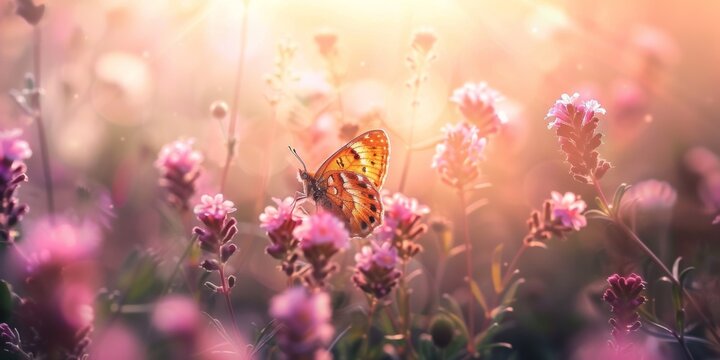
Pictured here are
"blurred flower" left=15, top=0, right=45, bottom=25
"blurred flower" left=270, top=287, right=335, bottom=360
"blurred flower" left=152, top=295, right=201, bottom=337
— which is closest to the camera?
"blurred flower" left=270, top=287, right=335, bottom=360

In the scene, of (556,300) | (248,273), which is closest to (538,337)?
(556,300)

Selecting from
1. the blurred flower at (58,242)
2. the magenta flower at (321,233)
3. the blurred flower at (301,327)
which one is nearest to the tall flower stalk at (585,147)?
the magenta flower at (321,233)

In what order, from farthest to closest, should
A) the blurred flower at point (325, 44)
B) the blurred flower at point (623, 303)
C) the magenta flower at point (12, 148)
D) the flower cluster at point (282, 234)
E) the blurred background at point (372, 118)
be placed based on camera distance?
the blurred background at point (372, 118) → the blurred flower at point (325, 44) → the magenta flower at point (12, 148) → the flower cluster at point (282, 234) → the blurred flower at point (623, 303)

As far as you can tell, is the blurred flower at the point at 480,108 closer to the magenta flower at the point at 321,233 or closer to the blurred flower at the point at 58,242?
the magenta flower at the point at 321,233

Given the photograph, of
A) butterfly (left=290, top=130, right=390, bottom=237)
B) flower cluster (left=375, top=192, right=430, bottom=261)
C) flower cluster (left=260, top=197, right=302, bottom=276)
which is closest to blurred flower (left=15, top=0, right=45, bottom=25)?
butterfly (left=290, top=130, right=390, bottom=237)

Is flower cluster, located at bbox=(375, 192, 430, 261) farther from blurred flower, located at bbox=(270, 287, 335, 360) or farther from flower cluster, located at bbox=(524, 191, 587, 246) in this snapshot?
blurred flower, located at bbox=(270, 287, 335, 360)

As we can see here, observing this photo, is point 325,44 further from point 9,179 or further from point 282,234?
point 9,179
